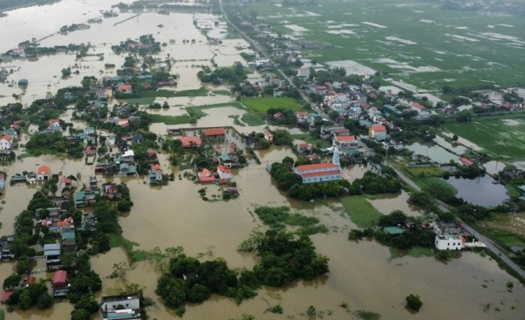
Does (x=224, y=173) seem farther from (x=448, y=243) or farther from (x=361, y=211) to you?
(x=448, y=243)

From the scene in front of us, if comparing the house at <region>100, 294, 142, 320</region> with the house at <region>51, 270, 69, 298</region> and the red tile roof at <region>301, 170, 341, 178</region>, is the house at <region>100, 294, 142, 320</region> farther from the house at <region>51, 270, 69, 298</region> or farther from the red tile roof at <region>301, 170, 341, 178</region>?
the red tile roof at <region>301, 170, 341, 178</region>

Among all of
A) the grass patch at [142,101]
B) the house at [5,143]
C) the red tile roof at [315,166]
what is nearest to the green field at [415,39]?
the grass patch at [142,101]

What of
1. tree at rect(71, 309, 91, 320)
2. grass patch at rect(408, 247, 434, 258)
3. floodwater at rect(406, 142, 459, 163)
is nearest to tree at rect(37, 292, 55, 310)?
tree at rect(71, 309, 91, 320)

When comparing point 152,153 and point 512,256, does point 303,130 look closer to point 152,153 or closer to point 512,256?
point 152,153

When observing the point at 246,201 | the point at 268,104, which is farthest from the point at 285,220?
the point at 268,104

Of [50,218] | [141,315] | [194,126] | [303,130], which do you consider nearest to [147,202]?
[50,218]

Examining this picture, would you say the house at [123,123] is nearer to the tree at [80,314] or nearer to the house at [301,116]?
the house at [301,116]
